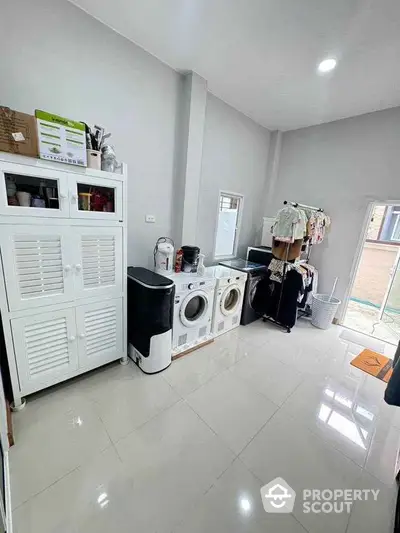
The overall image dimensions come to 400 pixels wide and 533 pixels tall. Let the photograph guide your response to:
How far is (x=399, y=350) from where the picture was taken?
4.46 feet

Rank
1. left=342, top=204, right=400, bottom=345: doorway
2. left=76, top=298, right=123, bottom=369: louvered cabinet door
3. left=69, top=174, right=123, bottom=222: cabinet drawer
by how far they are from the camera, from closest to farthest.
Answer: left=69, top=174, right=123, bottom=222: cabinet drawer → left=76, top=298, right=123, bottom=369: louvered cabinet door → left=342, top=204, right=400, bottom=345: doorway

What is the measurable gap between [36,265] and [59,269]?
0.48 ft

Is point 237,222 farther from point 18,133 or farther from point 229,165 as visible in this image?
point 18,133

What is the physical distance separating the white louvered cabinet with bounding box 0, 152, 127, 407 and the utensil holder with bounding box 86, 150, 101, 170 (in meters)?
0.08

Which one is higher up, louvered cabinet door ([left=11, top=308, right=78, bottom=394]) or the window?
the window

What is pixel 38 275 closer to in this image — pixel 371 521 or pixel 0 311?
pixel 0 311

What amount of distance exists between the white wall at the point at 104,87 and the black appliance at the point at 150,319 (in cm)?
62

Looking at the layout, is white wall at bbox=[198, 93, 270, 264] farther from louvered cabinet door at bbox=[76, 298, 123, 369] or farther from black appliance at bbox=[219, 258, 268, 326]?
louvered cabinet door at bbox=[76, 298, 123, 369]

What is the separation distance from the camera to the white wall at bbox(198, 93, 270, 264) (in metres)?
3.08

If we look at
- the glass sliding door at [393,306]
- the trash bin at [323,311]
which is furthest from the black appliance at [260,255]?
the glass sliding door at [393,306]

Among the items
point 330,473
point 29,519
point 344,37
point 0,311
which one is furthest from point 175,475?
point 344,37

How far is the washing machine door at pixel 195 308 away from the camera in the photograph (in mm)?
2402

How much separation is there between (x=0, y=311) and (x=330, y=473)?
2.45 meters

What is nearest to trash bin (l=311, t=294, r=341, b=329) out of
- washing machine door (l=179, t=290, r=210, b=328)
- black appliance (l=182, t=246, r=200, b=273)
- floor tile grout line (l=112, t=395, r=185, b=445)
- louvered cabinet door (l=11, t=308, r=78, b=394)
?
washing machine door (l=179, t=290, r=210, b=328)
